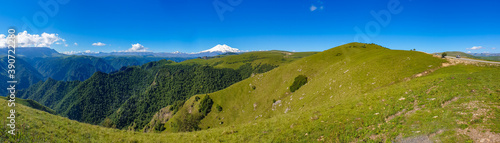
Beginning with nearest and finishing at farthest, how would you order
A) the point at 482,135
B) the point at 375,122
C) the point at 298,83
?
1. the point at 482,135
2. the point at 375,122
3. the point at 298,83

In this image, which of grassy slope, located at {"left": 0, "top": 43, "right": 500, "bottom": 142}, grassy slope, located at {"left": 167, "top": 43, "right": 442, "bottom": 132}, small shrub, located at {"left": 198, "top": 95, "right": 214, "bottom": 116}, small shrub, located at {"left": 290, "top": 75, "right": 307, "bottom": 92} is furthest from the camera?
small shrub, located at {"left": 198, "top": 95, "right": 214, "bottom": 116}

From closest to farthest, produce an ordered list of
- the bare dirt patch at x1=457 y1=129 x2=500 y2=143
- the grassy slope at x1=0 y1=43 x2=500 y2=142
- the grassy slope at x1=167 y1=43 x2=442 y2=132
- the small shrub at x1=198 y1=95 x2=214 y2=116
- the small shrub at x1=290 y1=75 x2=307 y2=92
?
1. the bare dirt patch at x1=457 y1=129 x2=500 y2=143
2. the grassy slope at x1=0 y1=43 x2=500 y2=142
3. the grassy slope at x1=167 y1=43 x2=442 y2=132
4. the small shrub at x1=290 y1=75 x2=307 y2=92
5. the small shrub at x1=198 y1=95 x2=214 y2=116

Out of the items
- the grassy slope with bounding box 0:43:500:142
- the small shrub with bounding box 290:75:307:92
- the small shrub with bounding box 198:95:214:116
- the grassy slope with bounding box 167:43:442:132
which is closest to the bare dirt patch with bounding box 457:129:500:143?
the grassy slope with bounding box 0:43:500:142

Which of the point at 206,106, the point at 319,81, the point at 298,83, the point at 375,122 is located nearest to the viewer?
the point at 375,122

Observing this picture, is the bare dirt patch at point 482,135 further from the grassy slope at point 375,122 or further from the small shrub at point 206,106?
the small shrub at point 206,106

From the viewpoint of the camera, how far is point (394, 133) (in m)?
15.8

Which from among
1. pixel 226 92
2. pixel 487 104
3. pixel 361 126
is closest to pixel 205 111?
pixel 226 92

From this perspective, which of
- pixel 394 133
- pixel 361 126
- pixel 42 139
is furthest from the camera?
pixel 361 126

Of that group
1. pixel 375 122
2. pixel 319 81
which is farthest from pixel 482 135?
pixel 319 81

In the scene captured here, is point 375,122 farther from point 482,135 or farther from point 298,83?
point 298,83

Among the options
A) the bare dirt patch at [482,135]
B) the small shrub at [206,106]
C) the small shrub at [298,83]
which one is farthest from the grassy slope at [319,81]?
the bare dirt patch at [482,135]

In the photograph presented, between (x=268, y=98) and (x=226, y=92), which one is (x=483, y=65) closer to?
(x=268, y=98)

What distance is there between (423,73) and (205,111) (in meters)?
95.8

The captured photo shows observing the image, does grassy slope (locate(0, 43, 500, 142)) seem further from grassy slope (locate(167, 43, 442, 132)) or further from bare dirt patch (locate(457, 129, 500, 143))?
grassy slope (locate(167, 43, 442, 132))
